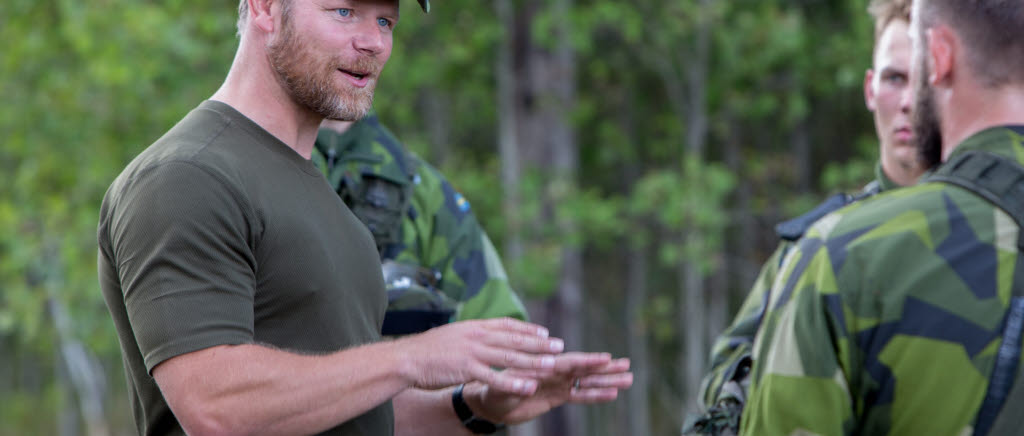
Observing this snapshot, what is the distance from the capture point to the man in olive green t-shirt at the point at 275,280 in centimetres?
177

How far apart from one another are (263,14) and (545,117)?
8313 millimetres

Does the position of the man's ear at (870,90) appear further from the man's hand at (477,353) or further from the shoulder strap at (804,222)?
the man's hand at (477,353)

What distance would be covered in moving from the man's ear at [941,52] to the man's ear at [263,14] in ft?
4.18

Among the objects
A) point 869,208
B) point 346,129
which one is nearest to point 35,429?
point 346,129

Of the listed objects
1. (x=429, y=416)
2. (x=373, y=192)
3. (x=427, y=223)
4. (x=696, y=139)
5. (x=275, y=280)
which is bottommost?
(x=696, y=139)

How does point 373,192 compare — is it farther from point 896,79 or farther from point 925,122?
point 925,122

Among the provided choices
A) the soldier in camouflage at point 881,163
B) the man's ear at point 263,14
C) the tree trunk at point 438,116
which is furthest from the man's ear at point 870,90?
the tree trunk at point 438,116

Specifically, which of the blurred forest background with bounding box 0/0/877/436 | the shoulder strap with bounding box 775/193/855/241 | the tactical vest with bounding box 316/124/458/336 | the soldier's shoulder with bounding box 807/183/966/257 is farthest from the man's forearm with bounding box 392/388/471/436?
the blurred forest background with bounding box 0/0/877/436

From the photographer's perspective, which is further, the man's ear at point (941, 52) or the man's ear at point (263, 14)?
the man's ear at point (263, 14)

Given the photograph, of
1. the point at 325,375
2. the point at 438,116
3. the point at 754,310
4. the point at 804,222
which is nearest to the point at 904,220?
the point at 325,375

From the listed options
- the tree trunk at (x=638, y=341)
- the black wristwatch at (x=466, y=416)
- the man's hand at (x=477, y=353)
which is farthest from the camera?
the tree trunk at (x=638, y=341)

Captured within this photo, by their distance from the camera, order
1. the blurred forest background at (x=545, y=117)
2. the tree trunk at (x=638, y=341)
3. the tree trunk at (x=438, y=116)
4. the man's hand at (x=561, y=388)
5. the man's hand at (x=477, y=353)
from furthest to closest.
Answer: the tree trunk at (x=638, y=341), the tree trunk at (x=438, y=116), the blurred forest background at (x=545, y=117), the man's hand at (x=561, y=388), the man's hand at (x=477, y=353)

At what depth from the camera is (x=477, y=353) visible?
1894 millimetres

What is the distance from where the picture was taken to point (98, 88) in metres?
10.4
